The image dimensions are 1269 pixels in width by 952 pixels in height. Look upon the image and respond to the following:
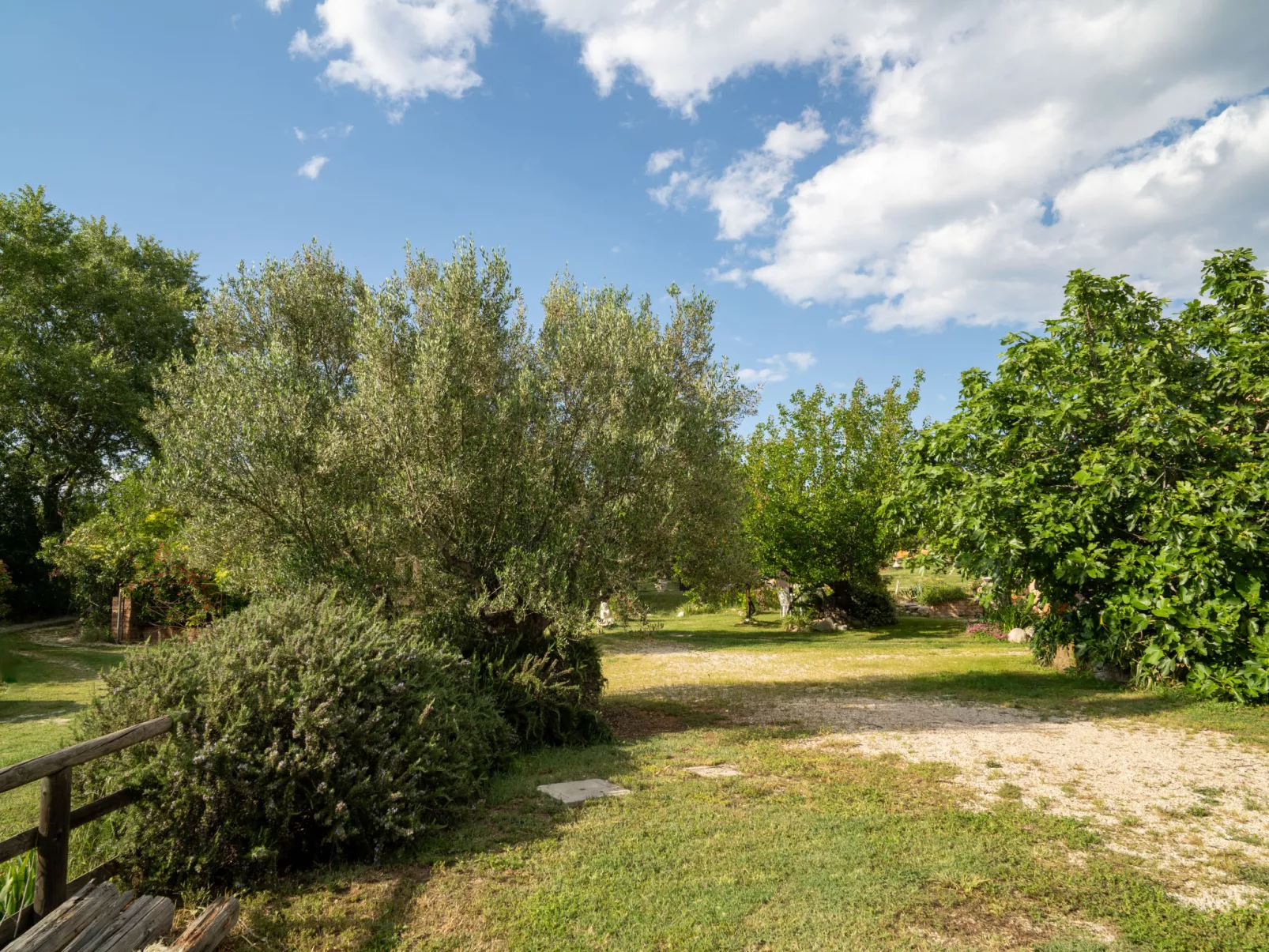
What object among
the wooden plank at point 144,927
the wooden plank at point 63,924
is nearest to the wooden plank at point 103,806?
the wooden plank at point 63,924

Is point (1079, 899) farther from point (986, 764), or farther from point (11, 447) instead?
point (11, 447)

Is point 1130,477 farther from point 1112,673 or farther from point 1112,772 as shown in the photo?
point 1112,772

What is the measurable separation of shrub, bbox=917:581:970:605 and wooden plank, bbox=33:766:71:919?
31043mm

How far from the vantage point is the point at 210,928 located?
3986 mm

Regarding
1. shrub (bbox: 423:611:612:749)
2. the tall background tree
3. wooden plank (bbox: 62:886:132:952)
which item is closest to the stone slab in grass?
shrub (bbox: 423:611:612:749)

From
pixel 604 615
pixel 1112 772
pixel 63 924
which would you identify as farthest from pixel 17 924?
pixel 604 615

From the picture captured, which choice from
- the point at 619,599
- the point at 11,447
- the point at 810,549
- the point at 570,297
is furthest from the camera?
the point at 11,447

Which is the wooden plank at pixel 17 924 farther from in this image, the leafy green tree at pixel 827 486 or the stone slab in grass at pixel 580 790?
the leafy green tree at pixel 827 486

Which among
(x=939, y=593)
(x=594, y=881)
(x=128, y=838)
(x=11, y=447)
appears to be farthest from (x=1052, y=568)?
(x=11, y=447)

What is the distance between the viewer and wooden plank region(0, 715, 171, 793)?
12.5 ft

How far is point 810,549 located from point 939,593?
356 inches

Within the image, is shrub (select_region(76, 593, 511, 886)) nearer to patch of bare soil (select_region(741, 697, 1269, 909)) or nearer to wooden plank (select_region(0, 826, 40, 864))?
wooden plank (select_region(0, 826, 40, 864))

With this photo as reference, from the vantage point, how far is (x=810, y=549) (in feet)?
82.5

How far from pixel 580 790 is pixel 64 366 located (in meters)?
28.5
